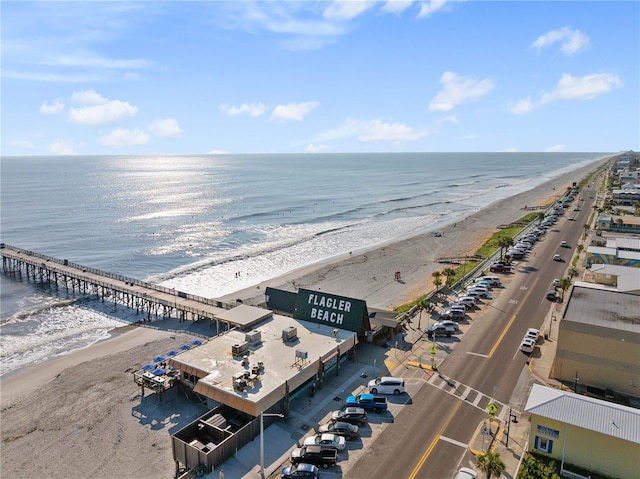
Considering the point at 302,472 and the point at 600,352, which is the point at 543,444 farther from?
the point at 302,472

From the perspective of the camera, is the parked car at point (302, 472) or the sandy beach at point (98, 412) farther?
the sandy beach at point (98, 412)

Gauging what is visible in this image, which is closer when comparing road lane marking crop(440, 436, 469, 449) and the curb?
the curb

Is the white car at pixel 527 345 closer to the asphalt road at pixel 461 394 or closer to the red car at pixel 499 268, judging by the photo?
the asphalt road at pixel 461 394

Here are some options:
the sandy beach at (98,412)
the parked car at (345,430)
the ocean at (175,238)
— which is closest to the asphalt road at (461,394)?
the parked car at (345,430)

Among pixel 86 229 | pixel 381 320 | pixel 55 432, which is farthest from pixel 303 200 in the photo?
pixel 55 432

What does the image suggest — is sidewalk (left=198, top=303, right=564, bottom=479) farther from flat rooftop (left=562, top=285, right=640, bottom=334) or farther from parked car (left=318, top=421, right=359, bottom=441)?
flat rooftop (left=562, top=285, right=640, bottom=334)

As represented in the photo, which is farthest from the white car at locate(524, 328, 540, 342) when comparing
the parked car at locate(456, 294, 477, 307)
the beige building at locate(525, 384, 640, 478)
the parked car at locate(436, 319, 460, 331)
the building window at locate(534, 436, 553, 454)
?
the building window at locate(534, 436, 553, 454)
